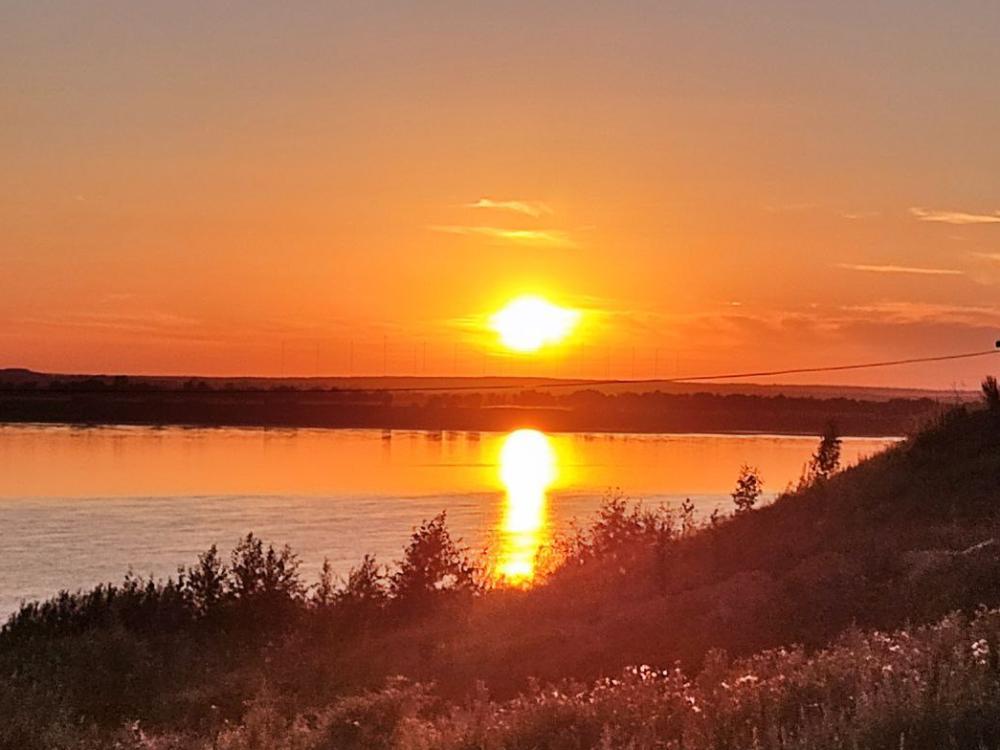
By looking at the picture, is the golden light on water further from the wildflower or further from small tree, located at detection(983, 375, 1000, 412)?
the wildflower

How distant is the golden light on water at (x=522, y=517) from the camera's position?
40844 mm

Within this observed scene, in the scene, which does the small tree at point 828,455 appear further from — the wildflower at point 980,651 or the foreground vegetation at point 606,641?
the wildflower at point 980,651

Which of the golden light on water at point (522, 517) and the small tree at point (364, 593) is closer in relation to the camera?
the small tree at point (364, 593)

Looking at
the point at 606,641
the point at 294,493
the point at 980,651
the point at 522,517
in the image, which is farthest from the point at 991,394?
the point at 294,493

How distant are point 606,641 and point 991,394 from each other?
522 inches

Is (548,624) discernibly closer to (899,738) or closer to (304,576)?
(899,738)

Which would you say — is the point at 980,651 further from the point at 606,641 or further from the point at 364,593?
the point at 364,593

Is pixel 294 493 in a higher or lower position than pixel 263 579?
lower

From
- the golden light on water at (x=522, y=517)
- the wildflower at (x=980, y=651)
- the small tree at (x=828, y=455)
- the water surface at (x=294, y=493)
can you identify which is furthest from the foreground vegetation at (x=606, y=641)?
the water surface at (x=294, y=493)

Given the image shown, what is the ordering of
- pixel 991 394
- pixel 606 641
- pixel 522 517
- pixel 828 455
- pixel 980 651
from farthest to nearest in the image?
pixel 522 517
pixel 828 455
pixel 991 394
pixel 606 641
pixel 980 651

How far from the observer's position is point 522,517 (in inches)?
2494

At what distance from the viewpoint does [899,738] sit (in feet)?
25.3

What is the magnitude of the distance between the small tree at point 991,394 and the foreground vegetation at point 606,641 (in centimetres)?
40

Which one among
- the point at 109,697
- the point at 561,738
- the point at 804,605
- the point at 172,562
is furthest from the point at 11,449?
the point at 561,738
